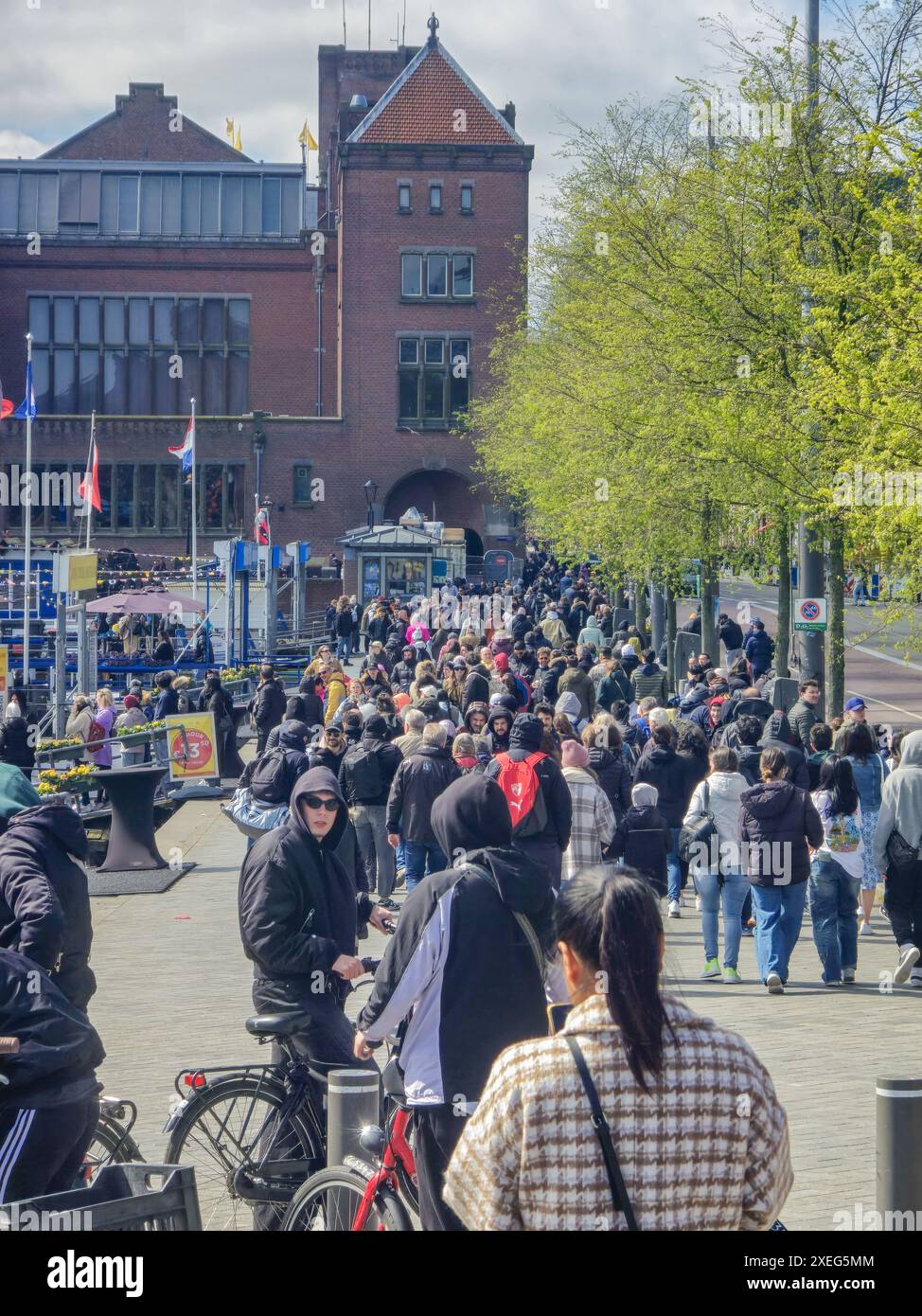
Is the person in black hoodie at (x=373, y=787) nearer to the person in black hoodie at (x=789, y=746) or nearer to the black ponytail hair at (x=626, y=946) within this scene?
the person in black hoodie at (x=789, y=746)

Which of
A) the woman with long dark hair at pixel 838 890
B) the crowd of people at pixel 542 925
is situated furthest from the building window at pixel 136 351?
the woman with long dark hair at pixel 838 890

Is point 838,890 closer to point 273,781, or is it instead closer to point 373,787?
point 273,781

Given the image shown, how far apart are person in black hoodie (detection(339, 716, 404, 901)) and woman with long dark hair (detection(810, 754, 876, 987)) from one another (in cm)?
424

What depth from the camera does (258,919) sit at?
243 inches

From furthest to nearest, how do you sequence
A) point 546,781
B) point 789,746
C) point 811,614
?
1. point 811,614
2. point 789,746
3. point 546,781

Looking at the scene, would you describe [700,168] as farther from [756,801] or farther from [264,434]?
[264,434]

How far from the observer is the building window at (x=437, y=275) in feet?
191

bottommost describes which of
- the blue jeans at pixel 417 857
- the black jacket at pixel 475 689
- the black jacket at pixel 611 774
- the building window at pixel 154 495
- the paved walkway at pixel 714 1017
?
the paved walkway at pixel 714 1017

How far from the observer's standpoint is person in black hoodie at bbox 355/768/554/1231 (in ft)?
15.9

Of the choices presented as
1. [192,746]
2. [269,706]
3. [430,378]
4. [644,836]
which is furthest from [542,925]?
[430,378]

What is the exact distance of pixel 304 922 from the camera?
20.5 feet

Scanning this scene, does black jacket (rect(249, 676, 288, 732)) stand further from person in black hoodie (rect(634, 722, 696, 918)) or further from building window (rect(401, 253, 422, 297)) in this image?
building window (rect(401, 253, 422, 297))

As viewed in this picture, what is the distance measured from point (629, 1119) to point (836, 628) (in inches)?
740

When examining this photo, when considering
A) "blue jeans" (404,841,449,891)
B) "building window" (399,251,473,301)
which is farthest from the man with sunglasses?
"building window" (399,251,473,301)
